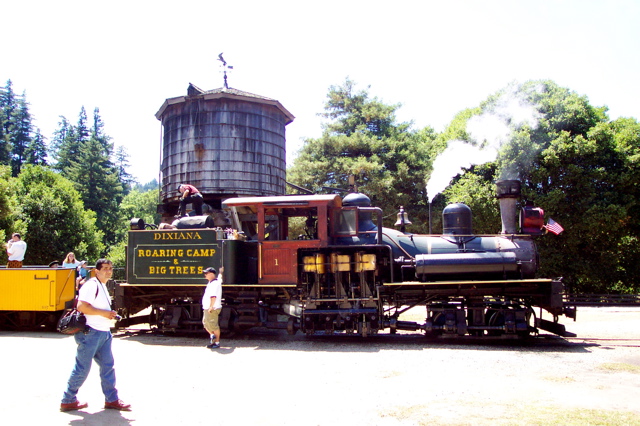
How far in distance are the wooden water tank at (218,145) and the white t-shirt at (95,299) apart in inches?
529

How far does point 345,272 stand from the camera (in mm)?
10078

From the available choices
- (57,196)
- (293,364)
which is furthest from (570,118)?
(57,196)

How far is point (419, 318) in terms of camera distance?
1341 cm

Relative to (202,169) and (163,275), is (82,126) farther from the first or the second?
(163,275)

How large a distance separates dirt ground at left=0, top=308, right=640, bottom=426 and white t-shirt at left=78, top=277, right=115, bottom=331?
37.2 inches

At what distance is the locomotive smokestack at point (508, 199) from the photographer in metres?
10.0

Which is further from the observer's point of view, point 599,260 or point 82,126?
point 82,126

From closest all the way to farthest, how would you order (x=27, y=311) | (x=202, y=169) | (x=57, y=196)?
(x=27, y=311), (x=202, y=169), (x=57, y=196)

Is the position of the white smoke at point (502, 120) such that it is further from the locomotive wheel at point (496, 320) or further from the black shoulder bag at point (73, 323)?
the black shoulder bag at point (73, 323)

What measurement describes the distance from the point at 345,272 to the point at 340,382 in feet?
12.7

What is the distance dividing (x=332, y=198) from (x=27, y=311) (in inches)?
315

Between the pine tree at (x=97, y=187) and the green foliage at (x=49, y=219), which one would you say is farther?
the pine tree at (x=97, y=187)

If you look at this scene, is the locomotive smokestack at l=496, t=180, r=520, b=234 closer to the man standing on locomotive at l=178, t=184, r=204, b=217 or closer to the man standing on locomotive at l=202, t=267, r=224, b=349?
the man standing on locomotive at l=202, t=267, r=224, b=349

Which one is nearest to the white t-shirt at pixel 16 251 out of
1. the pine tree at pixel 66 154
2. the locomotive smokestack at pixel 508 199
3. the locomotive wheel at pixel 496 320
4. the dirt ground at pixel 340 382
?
the dirt ground at pixel 340 382
